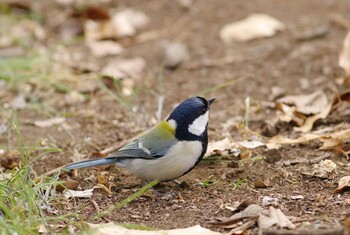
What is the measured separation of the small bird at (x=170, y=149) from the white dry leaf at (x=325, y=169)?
65 centimetres

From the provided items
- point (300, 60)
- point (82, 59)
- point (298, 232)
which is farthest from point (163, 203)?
point (82, 59)

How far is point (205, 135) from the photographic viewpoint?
4066 mm

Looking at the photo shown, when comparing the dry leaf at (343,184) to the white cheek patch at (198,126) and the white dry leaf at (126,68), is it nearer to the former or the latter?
the white cheek patch at (198,126)

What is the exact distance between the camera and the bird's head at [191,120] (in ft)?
13.3

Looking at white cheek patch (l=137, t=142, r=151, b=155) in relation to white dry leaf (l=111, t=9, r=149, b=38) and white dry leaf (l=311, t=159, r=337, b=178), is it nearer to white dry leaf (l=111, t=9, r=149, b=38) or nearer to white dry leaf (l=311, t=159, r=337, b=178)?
white dry leaf (l=311, t=159, r=337, b=178)

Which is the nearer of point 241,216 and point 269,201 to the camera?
point 241,216

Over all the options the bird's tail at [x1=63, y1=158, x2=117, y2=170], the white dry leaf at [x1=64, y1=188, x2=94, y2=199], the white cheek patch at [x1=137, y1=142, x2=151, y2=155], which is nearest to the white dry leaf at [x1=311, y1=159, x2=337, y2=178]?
the white cheek patch at [x1=137, y1=142, x2=151, y2=155]

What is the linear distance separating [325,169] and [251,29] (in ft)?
11.0

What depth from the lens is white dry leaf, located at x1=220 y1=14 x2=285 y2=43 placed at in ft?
23.3

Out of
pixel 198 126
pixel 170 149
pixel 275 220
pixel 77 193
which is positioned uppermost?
pixel 198 126

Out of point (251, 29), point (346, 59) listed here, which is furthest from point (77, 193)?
point (251, 29)

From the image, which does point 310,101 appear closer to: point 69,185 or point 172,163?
point 172,163

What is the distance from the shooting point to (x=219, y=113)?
552 centimetres

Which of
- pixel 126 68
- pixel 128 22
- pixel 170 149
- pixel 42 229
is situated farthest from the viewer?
pixel 128 22
